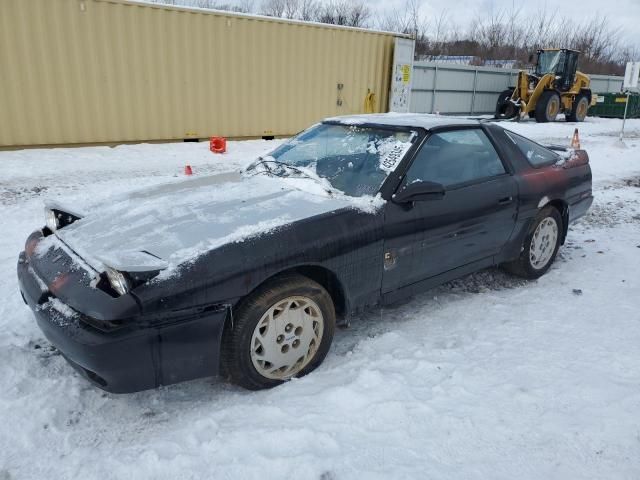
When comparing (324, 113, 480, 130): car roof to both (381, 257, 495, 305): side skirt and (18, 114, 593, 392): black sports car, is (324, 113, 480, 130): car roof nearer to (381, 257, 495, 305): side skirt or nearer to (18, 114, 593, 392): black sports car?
→ (18, 114, 593, 392): black sports car

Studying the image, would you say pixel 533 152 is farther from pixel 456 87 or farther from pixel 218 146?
pixel 456 87

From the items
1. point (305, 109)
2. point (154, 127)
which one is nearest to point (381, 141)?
point (154, 127)

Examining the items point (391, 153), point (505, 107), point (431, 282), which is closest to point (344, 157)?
point (391, 153)

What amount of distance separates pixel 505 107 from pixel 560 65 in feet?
7.58

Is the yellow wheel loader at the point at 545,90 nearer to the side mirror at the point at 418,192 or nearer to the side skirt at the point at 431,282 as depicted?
the side skirt at the point at 431,282

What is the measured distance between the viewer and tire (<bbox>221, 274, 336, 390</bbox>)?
2.57 meters

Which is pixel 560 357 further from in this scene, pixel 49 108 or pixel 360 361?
pixel 49 108

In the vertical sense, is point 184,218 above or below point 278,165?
below

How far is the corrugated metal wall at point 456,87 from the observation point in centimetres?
1834

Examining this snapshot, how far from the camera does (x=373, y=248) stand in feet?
9.89

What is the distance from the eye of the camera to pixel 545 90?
1762 centimetres

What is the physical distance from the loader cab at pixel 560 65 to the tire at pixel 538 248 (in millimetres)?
15782

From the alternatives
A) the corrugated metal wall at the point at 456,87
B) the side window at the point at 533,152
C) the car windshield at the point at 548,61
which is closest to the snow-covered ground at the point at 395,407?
the side window at the point at 533,152

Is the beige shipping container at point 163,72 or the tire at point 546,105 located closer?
the beige shipping container at point 163,72
